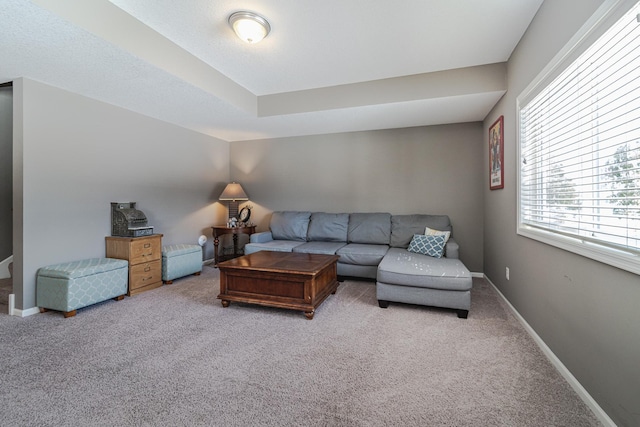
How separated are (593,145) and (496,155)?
1.81 meters

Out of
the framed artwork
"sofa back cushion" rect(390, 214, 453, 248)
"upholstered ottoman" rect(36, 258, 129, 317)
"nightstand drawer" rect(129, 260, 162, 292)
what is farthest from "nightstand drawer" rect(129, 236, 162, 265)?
the framed artwork

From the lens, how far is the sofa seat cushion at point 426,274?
265cm

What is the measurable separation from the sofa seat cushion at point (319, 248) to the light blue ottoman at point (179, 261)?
1438 mm

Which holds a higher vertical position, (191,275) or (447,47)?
(447,47)

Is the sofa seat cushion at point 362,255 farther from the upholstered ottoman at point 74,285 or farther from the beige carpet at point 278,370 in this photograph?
the upholstered ottoman at point 74,285

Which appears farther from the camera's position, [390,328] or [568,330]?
[390,328]

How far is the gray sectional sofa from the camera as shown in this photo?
8.92 ft

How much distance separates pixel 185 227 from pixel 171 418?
3543 mm

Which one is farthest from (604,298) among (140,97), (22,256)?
(22,256)

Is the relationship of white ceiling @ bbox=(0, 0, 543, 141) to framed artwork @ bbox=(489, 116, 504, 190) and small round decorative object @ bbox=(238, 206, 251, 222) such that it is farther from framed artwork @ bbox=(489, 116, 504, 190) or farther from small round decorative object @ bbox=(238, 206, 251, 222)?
small round decorative object @ bbox=(238, 206, 251, 222)

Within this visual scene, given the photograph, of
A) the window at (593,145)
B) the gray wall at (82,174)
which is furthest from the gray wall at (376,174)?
the window at (593,145)

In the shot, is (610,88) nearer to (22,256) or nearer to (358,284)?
(358,284)

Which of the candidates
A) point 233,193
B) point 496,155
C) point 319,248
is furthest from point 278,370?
point 233,193

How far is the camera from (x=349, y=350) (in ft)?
6.84
